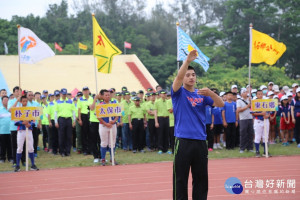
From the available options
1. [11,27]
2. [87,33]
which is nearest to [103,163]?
[11,27]

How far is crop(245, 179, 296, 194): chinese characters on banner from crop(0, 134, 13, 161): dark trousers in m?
7.40

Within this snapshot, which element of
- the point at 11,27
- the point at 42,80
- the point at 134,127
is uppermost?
the point at 11,27

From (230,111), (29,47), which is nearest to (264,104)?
(230,111)

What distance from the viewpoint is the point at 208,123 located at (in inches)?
527

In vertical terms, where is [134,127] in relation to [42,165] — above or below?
above

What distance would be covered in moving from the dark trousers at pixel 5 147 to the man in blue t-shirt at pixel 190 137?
332 inches

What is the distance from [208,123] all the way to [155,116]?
172 centimetres

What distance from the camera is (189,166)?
4953mm

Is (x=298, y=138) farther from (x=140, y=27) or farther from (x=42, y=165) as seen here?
(x=140, y=27)

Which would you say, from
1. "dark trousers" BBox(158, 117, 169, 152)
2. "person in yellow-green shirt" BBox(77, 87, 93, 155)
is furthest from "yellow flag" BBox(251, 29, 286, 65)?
"person in yellow-green shirt" BBox(77, 87, 93, 155)

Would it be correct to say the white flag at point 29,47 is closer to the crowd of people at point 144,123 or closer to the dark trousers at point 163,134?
the crowd of people at point 144,123

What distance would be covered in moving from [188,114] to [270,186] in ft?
10.3

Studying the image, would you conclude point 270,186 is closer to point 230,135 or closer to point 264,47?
point 264,47

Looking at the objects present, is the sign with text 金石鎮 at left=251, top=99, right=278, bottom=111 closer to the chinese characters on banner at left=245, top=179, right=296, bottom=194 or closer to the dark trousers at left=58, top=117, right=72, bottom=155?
the chinese characters on banner at left=245, top=179, right=296, bottom=194
